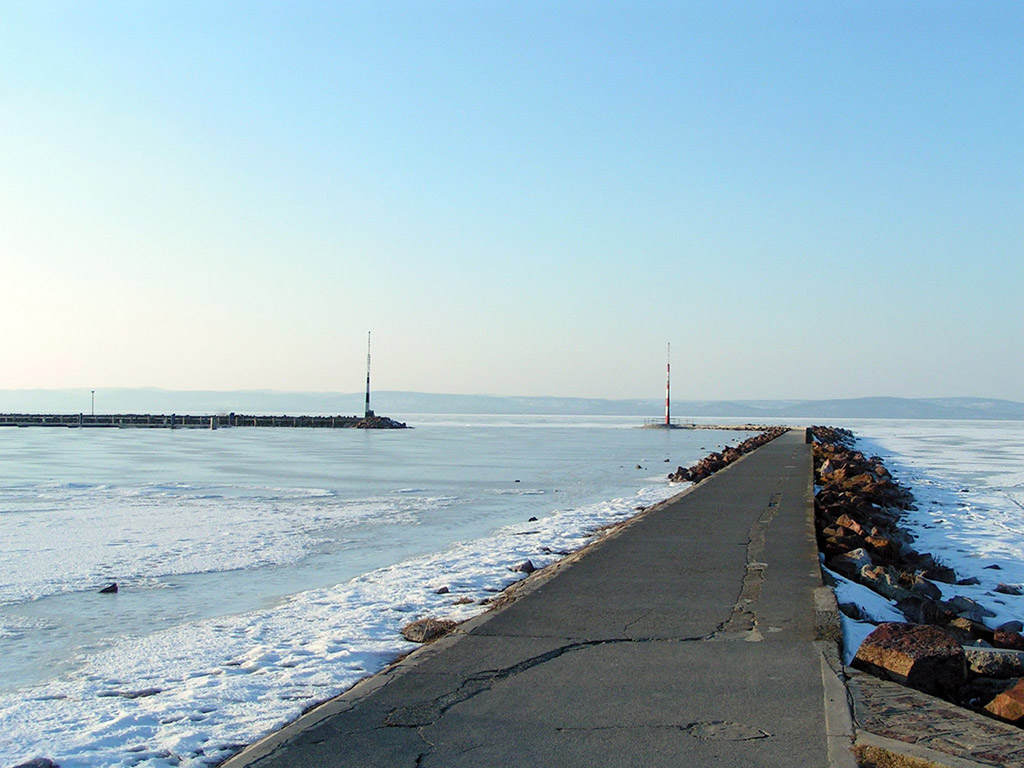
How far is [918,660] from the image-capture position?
438cm

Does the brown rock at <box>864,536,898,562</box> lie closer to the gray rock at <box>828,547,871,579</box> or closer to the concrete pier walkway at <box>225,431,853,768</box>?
the gray rock at <box>828,547,871,579</box>

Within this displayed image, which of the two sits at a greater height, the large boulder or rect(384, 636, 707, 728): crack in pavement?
the large boulder

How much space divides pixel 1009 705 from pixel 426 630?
126 inches

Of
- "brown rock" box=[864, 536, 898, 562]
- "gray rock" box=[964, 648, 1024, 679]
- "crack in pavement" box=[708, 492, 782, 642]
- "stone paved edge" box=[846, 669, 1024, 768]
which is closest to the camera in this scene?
"stone paved edge" box=[846, 669, 1024, 768]

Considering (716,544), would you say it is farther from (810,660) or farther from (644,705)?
(644,705)

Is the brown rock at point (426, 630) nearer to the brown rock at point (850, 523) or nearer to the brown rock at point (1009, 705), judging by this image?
the brown rock at point (1009, 705)

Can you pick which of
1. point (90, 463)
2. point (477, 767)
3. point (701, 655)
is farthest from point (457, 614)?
point (90, 463)

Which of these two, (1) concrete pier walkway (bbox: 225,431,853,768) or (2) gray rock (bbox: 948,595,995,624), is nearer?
(1) concrete pier walkway (bbox: 225,431,853,768)

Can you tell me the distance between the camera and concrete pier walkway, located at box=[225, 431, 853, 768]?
3518 millimetres

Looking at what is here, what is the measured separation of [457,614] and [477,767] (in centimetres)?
316

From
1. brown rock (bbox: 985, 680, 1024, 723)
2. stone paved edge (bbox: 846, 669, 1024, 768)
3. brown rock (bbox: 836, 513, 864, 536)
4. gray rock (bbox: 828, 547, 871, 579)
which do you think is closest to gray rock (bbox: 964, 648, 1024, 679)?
brown rock (bbox: 985, 680, 1024, 723)

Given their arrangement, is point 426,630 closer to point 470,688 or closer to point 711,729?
point 470,688

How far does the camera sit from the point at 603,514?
13.1m

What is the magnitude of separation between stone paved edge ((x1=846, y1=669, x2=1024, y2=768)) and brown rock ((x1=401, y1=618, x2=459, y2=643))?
2.48 meters
